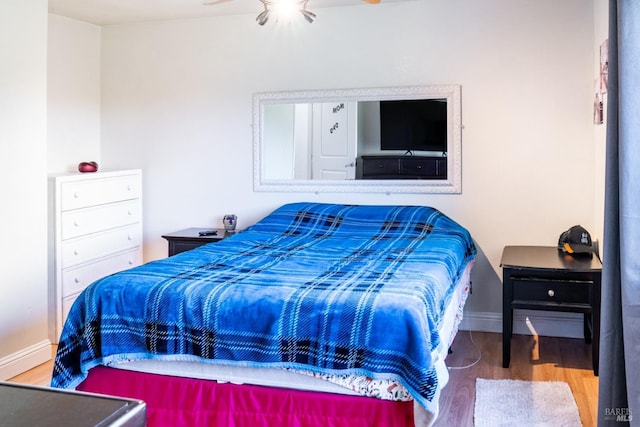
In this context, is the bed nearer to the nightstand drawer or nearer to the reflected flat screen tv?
the nightstand drawer

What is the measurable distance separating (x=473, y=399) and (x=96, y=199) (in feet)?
9.24

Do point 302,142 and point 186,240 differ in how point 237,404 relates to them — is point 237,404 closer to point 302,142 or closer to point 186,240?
point 186,240

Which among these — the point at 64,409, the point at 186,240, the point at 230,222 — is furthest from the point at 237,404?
the point at 230,222

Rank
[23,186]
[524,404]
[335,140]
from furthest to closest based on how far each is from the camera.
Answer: [335,140], [23,186], [524,404]

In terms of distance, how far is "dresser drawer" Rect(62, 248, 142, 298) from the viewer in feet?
13.2

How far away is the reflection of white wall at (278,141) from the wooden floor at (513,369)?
1.74 meters

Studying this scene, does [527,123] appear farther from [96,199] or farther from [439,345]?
[96,199]

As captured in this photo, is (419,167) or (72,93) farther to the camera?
(72,93)

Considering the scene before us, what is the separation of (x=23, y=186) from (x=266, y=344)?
6.50 feet

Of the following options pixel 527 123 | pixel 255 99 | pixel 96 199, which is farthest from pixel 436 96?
pixel 96 199

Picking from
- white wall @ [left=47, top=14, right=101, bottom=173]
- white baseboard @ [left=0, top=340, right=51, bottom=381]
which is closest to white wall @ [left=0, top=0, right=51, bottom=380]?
white baseboard @ [left=0, top=340, right=51, bottom=381]

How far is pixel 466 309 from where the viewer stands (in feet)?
13.9

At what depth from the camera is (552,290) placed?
3.37 metres

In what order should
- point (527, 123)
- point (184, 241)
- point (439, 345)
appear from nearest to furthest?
point (439, 345) → point (527, 123) → point (184, 241)
